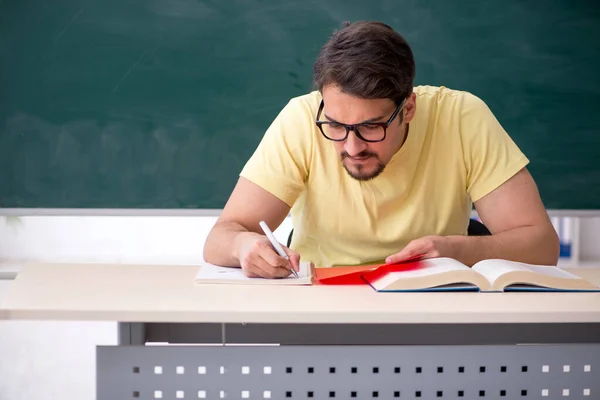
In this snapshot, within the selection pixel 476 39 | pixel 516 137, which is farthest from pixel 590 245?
pixel 476 39

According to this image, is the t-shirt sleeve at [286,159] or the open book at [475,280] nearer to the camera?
the open book at [475,280]

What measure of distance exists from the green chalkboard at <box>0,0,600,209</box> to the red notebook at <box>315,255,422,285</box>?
1632 millimetres

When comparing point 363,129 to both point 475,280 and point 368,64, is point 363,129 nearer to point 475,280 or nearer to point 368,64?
point 368,64

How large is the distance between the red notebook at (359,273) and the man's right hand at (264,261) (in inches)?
2.9

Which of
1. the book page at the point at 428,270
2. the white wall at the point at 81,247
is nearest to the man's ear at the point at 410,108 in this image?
the book page at the point at 428,270

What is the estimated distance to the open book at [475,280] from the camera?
1507 mm

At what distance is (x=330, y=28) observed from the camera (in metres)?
3.19

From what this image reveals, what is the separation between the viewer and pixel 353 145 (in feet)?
6.03

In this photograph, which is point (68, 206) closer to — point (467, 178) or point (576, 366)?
point (467, 178)

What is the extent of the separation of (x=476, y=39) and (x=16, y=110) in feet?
6.47

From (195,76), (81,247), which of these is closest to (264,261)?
(195,76)

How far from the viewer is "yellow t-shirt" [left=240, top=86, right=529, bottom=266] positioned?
2041 mm

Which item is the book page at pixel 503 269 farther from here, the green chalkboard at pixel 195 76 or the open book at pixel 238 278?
the green chalkboard at pixel 195 76

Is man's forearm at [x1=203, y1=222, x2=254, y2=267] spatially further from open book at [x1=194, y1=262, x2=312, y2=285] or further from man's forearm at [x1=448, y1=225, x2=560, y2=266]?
man's forearm at [x1=448, y1=225, x2=560, y2=266]
